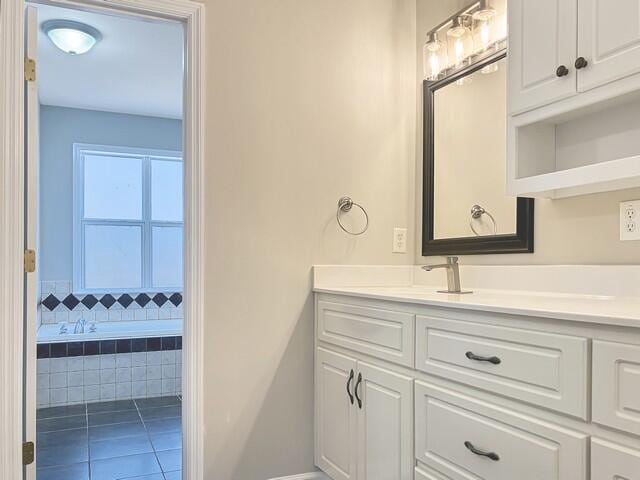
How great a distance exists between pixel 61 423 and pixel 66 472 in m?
0.98

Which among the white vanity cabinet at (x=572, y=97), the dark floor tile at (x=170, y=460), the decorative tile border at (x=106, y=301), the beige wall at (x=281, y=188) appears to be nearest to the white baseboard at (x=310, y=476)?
the beige wall at (x=281, y=188)

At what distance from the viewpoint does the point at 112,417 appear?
3.67 m

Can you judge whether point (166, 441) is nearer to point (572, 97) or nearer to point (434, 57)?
point (434, 57)

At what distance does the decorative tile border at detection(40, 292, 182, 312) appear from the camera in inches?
183

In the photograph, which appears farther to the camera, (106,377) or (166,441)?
(106,377)

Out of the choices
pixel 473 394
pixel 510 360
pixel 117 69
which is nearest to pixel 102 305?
pixel 117 69

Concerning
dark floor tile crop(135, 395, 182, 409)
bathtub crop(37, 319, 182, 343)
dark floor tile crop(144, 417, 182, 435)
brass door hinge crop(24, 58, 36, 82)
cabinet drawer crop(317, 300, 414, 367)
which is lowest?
dark floor tile crop(135, 395, 182, 409)

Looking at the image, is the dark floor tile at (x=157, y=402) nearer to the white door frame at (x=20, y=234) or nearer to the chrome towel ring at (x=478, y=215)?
the white door frame at (x=20, y=234)

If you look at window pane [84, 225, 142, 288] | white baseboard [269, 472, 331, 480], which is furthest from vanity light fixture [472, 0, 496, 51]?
window pane [84, 225, 142, 288]

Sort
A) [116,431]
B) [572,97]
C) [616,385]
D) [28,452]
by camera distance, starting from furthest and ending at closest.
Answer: [116,431] < [28,452] < [572,97] < [616,385]

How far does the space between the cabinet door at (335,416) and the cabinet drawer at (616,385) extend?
40.1 inches

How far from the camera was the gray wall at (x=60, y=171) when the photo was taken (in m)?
4.64

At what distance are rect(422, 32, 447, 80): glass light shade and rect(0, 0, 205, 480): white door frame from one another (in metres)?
1.07

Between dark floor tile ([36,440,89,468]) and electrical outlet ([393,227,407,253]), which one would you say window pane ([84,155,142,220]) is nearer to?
dark floor tile ([36,440,89,468])
